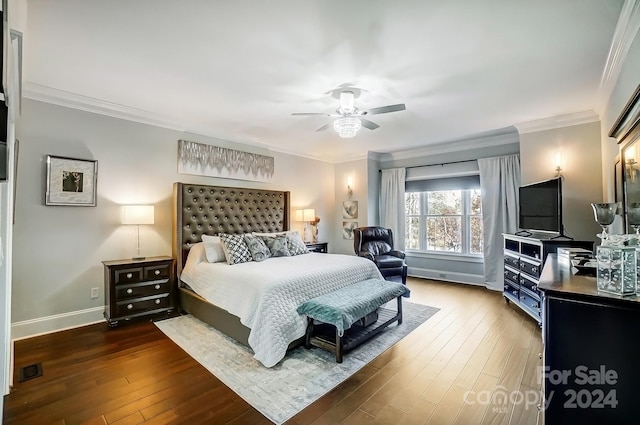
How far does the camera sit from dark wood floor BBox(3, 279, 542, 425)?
1865mm

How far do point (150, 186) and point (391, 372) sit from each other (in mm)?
3671

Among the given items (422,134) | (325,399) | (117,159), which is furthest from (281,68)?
(422,134)

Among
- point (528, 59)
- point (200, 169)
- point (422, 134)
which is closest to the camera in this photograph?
point (528, 59)

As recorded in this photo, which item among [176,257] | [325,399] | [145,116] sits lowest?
[325,399]

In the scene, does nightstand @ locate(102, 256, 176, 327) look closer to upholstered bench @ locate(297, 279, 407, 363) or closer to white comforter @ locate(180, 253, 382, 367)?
white comforter @ locate(180, 253, 382, 367)

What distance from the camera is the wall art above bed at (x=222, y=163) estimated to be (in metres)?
4.25

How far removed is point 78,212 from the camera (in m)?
3.35

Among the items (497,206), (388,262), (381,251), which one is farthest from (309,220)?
(497,206)

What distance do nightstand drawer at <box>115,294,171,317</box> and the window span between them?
465 centimetres

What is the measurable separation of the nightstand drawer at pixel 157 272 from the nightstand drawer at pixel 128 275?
6 cm

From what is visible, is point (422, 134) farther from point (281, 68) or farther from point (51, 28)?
point (51, 28)

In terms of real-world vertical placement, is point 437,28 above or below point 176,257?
above

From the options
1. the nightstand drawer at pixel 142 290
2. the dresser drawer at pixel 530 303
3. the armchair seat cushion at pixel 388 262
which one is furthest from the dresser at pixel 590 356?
the nightstand drawer at pixel 142 290

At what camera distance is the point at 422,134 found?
491cm
